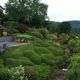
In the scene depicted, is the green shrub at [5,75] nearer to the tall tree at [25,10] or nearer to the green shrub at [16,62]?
the green shrub at [16,62]

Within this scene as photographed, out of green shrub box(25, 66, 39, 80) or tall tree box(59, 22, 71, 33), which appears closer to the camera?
green shrub box(25, 66, 39, 80)

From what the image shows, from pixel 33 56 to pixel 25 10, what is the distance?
30.3m

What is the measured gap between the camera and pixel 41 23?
205 ft

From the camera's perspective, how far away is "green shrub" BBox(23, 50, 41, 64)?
29062 mm

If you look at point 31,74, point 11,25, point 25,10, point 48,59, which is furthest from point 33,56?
point 25,10

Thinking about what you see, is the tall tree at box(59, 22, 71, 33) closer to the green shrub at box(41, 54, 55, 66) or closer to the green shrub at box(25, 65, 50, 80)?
the green shrub at box(41, 54, 55, 66)

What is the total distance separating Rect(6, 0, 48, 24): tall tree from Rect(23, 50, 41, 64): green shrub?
29.2 metres

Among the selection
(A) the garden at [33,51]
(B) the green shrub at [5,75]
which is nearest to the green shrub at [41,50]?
(A) the garden at [33,51]

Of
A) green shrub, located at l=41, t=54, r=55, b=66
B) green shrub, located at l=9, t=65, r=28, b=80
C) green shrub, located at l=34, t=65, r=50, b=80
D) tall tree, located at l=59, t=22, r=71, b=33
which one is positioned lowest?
tall tree, located at l=59, t=22, r=71, b=33

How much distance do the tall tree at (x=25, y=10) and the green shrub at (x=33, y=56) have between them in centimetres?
2922

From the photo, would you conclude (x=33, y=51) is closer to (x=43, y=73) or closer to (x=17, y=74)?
(x=43, y=73)

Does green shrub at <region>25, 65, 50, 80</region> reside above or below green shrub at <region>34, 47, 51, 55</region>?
A: above

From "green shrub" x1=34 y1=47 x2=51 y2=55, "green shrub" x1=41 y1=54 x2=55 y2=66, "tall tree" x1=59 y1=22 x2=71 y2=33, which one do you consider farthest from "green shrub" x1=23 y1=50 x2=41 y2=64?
"tall tree" x1=59 y1=22 x2=71 y2=33

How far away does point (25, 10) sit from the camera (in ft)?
196
